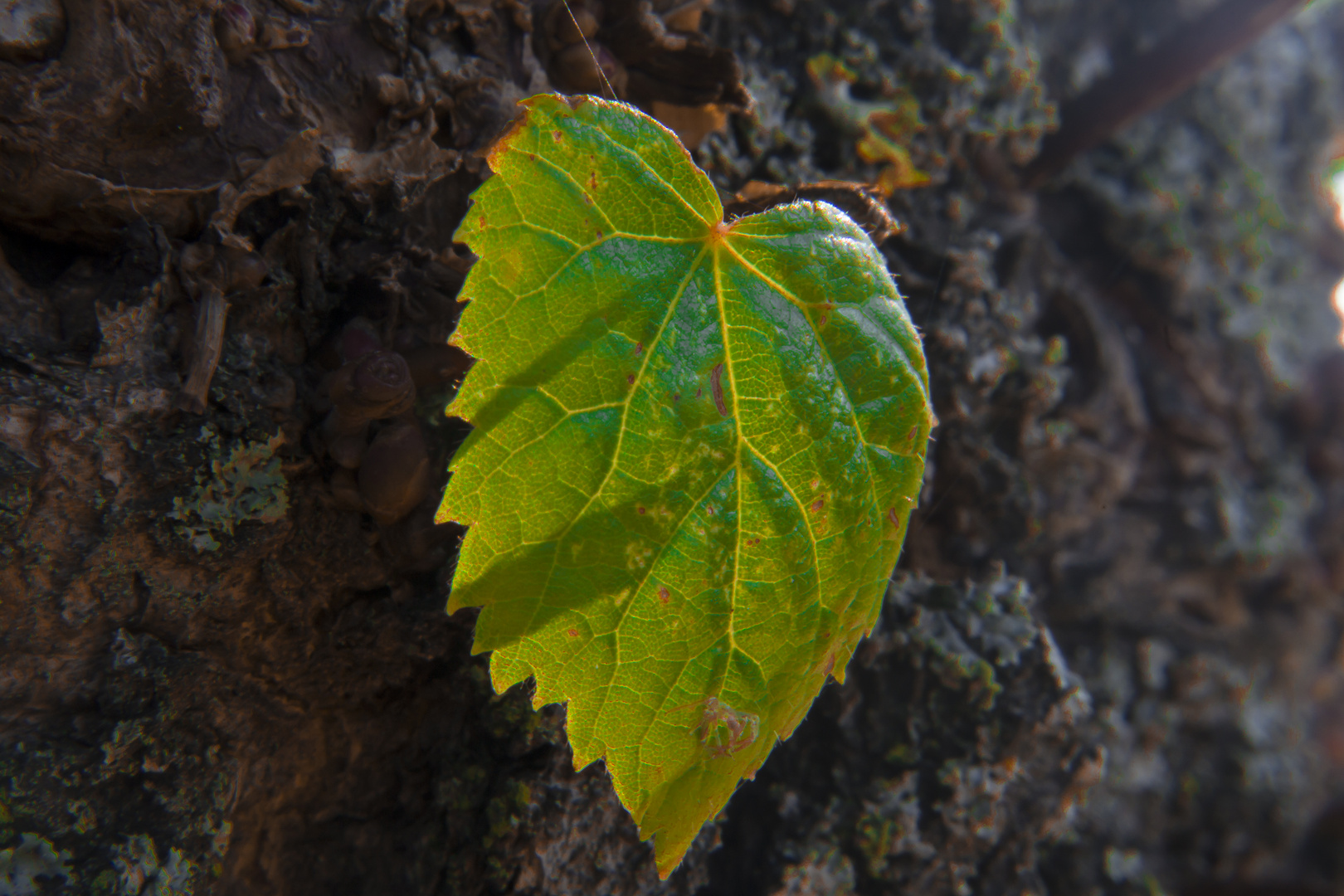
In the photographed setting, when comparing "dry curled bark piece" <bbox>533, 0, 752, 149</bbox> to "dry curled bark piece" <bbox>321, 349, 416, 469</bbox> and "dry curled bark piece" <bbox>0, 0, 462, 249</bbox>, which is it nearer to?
"dry curled bark piece" <bbox>0, 0, 462, 249</bbox>

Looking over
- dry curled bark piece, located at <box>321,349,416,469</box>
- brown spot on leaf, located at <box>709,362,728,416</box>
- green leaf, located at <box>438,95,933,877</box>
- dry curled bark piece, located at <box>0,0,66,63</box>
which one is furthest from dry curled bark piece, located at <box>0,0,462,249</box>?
brown spot on leaf, located at <box>709,362,728,416</box>

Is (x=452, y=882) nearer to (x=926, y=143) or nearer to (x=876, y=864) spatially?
(x=876, y=864)

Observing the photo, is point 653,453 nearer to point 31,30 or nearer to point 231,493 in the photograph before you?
point 231,493

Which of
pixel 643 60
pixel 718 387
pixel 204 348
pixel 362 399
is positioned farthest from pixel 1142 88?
pixel 204 348

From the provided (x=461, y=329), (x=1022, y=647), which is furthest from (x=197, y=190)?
(x=1022, y=647)

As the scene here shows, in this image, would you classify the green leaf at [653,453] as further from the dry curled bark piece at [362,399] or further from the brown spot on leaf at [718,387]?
the dry curled bark piece at [362,399]

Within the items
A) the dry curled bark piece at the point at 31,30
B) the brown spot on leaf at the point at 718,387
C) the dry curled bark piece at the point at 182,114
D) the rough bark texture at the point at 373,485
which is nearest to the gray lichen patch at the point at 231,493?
the rough bark texture at the point at 373,485
